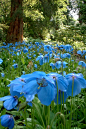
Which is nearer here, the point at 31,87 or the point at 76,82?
the point at 31,87

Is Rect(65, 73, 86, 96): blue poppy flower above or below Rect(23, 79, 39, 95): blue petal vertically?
below

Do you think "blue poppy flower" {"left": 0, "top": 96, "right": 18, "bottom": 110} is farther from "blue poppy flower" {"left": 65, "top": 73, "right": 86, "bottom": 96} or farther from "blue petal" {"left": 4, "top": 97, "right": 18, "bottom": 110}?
"blue poppy flower" {"left": 65, "top": 73, "right": 86, "bottom": 96}

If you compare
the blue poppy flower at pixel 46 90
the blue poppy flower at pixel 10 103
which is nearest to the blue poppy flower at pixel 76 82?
the blue poppy flower at pixel 46 90

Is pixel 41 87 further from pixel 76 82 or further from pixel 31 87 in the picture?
pixel 76 82

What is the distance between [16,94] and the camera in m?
0.73

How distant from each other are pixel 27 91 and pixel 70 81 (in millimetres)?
258

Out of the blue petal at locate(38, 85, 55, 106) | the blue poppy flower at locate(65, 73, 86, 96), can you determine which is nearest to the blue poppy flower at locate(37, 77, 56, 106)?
the blue petal at locate(38, 85, 55, 106)

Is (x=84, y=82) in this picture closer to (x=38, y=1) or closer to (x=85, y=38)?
(x=38, y=1)

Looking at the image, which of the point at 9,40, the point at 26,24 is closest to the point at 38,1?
the point at 9,40

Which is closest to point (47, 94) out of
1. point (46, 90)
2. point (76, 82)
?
point (46, 90)

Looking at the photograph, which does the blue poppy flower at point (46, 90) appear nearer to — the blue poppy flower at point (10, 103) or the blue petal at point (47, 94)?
the blue petal at point (47, 94)

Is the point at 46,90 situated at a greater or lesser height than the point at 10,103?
greater

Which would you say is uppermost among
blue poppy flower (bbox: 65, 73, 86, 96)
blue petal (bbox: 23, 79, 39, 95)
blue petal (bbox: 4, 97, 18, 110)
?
blue petal (bbox: 23, 79, 39, 95)

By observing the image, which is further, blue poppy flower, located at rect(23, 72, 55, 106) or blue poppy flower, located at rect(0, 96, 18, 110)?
blue poppy flower, located at rect(0, 96, 18, 110)
